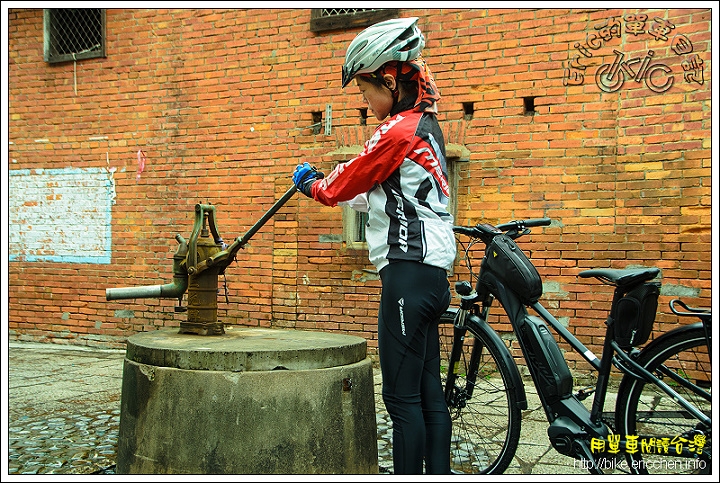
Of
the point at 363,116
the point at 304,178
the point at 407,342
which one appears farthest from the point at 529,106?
the point at 407,342

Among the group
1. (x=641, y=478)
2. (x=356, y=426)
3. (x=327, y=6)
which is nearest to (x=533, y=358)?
(x=641, y=478)

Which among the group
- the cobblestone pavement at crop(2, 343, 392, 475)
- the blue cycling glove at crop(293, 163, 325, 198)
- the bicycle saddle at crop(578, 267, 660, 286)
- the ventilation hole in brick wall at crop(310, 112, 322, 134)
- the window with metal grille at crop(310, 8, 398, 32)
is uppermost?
the window with metal grille at crop(310, 8, 398, 32)

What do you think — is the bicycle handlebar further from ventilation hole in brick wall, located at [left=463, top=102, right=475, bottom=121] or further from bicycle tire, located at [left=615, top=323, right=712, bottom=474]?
ventilation hole in brick wall, located at [left=463, top=102, right=475, bottom=121]

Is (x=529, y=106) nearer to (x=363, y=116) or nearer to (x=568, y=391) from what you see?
(x=363, y=116)

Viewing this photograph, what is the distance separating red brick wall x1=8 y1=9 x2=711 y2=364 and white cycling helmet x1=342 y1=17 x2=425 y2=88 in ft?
12.6

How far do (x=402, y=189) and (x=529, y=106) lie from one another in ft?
13.7

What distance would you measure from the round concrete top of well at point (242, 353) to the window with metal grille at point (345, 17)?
455 cm

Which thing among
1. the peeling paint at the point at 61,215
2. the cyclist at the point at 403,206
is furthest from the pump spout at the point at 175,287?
the peeling paint at the point at 61,215

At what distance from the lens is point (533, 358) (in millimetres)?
3133

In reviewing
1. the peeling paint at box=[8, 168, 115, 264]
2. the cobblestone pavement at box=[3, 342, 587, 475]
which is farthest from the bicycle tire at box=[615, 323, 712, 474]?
the peeling paint at box=[8, 168, 115, 264]

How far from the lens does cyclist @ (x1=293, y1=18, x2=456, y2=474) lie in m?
2.66

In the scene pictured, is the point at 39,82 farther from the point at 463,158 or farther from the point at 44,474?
the point at 44,474

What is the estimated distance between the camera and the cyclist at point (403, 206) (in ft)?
8.74

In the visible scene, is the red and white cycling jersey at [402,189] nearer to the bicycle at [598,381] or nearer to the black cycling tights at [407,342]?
the black cycling tights at [407,342]
